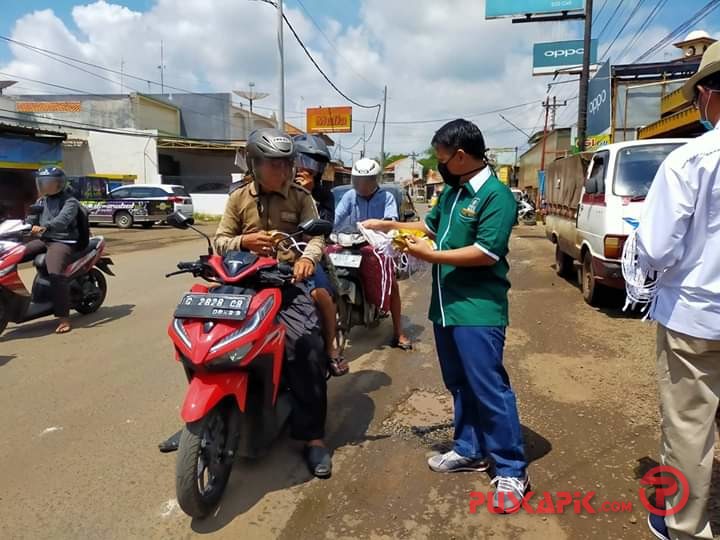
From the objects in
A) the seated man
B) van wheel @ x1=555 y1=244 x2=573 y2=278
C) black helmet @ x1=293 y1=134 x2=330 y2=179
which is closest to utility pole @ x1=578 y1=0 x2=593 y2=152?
van wheel @ x1=555 y1=244 x2=573 y2=278

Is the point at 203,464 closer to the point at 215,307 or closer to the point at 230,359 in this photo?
the point at 230,359

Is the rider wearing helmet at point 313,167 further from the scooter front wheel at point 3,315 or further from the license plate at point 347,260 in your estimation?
the scooter front wheel at point 3,315

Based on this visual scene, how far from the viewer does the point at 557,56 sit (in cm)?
1945

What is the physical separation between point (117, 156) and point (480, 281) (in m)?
28.3

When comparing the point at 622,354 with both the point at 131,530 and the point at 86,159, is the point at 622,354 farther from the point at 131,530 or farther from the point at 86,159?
the point at 86,159

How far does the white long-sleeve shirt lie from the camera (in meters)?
1.85

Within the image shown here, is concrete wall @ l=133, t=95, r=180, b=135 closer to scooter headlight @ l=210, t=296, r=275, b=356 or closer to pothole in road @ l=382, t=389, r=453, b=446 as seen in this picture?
pothole in road @ l=382, t=389, r=453, b=446

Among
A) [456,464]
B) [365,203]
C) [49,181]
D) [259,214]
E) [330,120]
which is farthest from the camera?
[330,120]

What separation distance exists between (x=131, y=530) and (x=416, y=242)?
1.94 metres

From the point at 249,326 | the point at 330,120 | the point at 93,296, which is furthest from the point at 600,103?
the point at 330,120

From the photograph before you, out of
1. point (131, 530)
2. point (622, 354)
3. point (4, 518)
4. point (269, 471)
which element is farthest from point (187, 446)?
point (622, 354)

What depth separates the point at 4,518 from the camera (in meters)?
2.52

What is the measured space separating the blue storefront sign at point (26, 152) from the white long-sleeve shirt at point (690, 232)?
2157cm

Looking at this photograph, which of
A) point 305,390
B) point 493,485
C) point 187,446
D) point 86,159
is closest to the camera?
point 187,446
